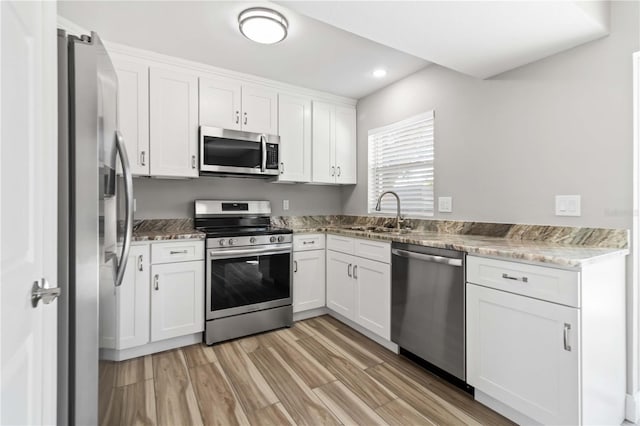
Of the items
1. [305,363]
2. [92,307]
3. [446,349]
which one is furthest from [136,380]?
[446,349]

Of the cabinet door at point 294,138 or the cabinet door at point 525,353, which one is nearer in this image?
the cabinet door at point 525,353

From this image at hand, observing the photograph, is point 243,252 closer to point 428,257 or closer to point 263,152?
point 263,152

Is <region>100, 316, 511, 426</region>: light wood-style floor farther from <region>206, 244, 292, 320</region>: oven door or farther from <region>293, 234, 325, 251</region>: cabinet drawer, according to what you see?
<region>293, 234, 325, 251</region>: cabinet drawer

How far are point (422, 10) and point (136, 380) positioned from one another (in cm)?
282

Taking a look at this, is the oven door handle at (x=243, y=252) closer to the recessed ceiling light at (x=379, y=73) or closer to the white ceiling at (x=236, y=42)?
the white ceiling at (x=236, y=42)

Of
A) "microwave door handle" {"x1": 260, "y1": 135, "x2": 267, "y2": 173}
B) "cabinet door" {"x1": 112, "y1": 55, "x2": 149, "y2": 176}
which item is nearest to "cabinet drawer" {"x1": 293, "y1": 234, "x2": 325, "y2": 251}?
"microwave door handle" {"x1": 260, "y1": 135, "x2": 267, "y2": 173}

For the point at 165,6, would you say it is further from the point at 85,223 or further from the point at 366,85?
the point at 366,85

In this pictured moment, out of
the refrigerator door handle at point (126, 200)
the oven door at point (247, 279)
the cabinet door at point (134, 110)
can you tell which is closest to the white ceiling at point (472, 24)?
the refrigerator door handle at point (126, 200)

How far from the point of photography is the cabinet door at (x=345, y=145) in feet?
11.7

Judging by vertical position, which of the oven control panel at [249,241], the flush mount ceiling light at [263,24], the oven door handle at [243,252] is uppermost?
the flush mount ceiling light at [263,24]

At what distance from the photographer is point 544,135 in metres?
2.00

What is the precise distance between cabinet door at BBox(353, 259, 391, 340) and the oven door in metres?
0.70

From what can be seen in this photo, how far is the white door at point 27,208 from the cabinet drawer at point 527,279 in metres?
1.92

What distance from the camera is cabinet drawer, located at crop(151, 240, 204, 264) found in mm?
2363
